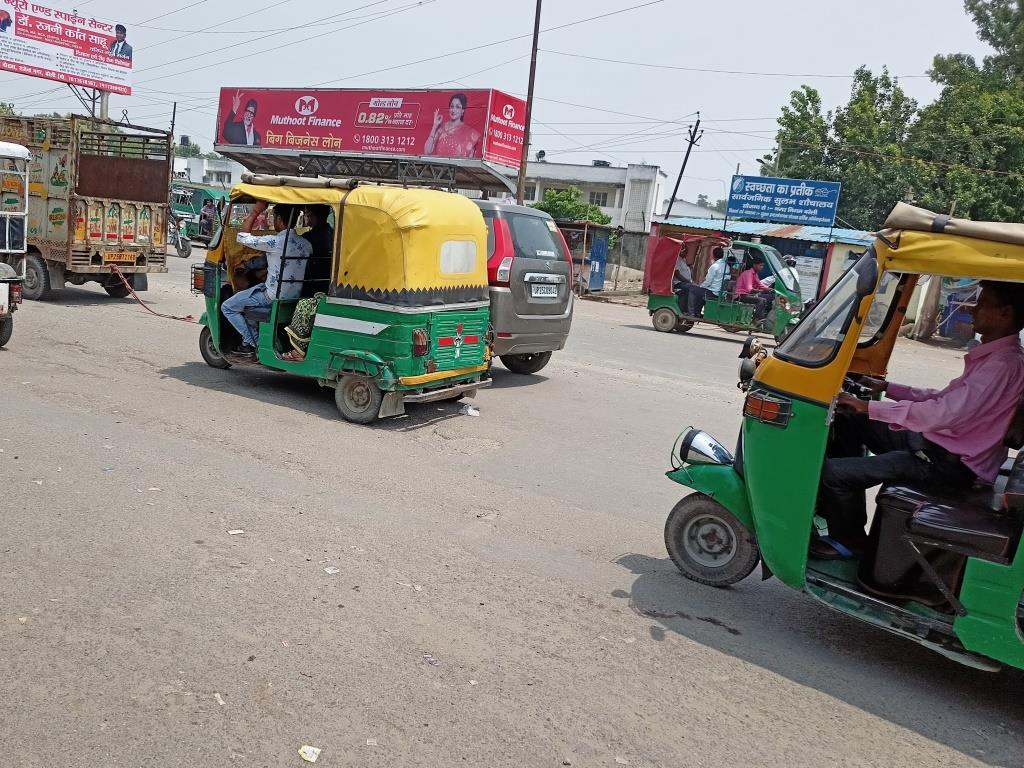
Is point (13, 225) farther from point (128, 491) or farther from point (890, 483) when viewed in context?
point (890, 483)

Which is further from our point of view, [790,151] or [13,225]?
[790,151]

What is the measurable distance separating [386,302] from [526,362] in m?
3.76

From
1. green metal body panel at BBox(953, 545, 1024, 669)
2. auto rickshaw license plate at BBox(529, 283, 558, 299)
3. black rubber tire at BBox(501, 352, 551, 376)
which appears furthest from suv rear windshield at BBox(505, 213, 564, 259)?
green metal body panel at BBox(953, 545, 1024, 669)

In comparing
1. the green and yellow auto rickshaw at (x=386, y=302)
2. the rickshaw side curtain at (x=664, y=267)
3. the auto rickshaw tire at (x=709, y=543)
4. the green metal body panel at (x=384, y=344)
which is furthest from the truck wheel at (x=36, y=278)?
the auto rickshaw tire at (x=709, y=543)

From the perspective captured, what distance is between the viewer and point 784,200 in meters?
29.2

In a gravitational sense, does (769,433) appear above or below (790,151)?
below

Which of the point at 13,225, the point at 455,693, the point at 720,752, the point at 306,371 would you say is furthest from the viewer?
the point at 13,225

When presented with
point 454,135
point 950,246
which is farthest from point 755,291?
point 454,135

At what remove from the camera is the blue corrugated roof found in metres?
26.8

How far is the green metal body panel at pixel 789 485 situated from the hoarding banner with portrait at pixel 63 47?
38.5m

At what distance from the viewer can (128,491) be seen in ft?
19.1

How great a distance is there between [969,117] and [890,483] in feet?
110

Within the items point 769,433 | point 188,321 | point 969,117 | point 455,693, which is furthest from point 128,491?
point 969,117

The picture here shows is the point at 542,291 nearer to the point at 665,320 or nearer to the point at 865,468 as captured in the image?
the point at 865,468
